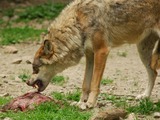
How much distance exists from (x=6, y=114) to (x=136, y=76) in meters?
4.47

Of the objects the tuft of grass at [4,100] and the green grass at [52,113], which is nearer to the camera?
the green grass at [52,113]

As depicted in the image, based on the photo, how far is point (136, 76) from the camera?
38.2ft

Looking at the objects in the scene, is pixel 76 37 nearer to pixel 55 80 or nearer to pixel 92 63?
pixel 92 63

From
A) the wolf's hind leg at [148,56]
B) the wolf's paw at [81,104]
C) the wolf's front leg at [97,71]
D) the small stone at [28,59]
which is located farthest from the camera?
the small stone at [28,59]

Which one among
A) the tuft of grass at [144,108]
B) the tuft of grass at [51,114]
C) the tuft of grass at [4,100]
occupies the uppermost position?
Result: the tuft of grass at [144,108]

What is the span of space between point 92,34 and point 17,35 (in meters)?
7.87

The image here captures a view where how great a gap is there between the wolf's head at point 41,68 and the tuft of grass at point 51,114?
0.79 m

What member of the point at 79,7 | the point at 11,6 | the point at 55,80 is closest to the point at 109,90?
the point at 55,80

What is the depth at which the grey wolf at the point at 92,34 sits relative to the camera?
8.58 meters

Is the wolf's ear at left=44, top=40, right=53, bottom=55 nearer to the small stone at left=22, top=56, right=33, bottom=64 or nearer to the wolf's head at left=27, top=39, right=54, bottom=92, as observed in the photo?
the wolf's head at left=27, top=39, right=54, bottom=92

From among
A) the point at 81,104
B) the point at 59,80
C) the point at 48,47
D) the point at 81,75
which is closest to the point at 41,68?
the point at 48,47

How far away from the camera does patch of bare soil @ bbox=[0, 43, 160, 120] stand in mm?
10164

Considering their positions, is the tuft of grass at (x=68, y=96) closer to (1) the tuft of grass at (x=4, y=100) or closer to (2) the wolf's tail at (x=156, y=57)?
(1) the tuft of grass at (x=4, y=100)

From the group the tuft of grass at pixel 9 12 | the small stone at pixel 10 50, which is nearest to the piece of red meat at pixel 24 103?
the small stone at pixel 10 50
